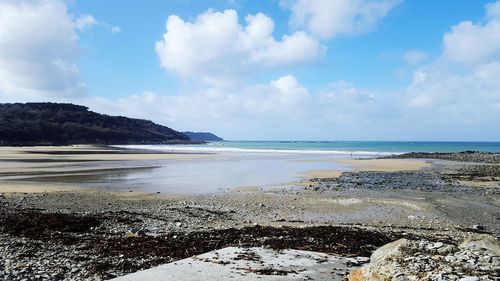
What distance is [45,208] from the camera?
1788 cm

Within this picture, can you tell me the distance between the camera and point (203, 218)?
16.2 m

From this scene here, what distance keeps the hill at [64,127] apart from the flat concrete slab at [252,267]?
115833 millimetres

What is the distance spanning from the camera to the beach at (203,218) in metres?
10.0

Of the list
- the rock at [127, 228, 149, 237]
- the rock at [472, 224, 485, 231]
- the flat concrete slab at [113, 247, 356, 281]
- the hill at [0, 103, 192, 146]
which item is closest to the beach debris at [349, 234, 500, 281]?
the flat concrete slab at [113, 247, 356, 281]

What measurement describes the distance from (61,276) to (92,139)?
5536 inches

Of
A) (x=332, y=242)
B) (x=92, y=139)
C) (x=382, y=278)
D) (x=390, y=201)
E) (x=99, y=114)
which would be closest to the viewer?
(x=382, y=278)

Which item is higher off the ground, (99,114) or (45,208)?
(99,114)

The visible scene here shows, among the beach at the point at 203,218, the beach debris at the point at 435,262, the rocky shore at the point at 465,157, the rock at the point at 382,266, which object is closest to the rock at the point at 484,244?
the beach debris at the point at 435,262

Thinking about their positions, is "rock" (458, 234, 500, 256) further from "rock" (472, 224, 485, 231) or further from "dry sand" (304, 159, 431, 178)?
"dry sand" (304, 159, 431, 178)

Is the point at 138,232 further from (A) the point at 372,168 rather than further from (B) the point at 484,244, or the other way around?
(A) the point at 372,168

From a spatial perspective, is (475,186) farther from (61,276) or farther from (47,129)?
(47,129)

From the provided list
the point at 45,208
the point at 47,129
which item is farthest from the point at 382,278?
the point at 47,129

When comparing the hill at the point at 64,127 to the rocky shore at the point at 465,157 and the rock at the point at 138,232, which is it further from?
the rock at the point at 138,232

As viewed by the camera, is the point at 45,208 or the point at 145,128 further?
the point at 145,128
